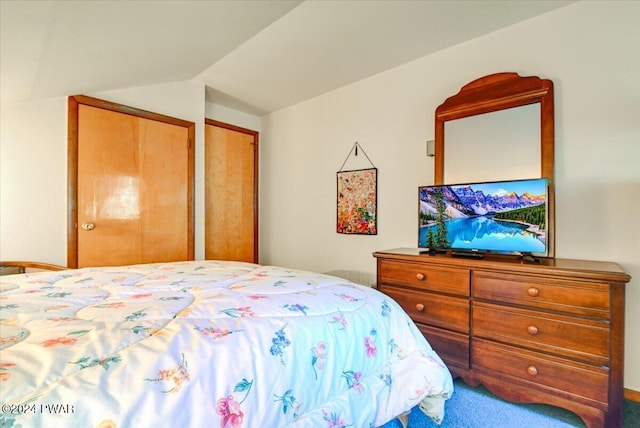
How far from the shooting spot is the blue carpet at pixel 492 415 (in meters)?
1.53

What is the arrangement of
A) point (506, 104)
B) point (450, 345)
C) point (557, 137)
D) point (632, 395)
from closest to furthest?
point (632, 395), point (450, 345), point (557, 137), point (506, 104)

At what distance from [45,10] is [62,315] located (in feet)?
4.48

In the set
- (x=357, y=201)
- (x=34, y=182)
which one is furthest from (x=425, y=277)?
(x=34, y=182)

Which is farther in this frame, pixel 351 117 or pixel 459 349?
pixel 351 117

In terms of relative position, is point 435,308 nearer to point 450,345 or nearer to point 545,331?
point 450,345

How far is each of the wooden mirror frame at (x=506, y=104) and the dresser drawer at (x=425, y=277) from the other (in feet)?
1.90

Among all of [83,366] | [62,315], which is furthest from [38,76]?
[83,366]

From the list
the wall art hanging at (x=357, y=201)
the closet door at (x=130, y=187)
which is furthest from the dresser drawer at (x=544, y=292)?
the closet door at (x=130, y=187)

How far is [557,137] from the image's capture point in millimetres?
1961

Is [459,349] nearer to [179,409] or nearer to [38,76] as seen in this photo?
[179,409]

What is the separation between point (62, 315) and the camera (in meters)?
0.92

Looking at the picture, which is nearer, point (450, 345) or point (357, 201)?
point (450, 345)

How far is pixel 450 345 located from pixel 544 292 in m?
0.61

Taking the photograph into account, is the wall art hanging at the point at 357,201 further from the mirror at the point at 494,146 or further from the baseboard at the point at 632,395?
the baseboard at the point at 632,395
